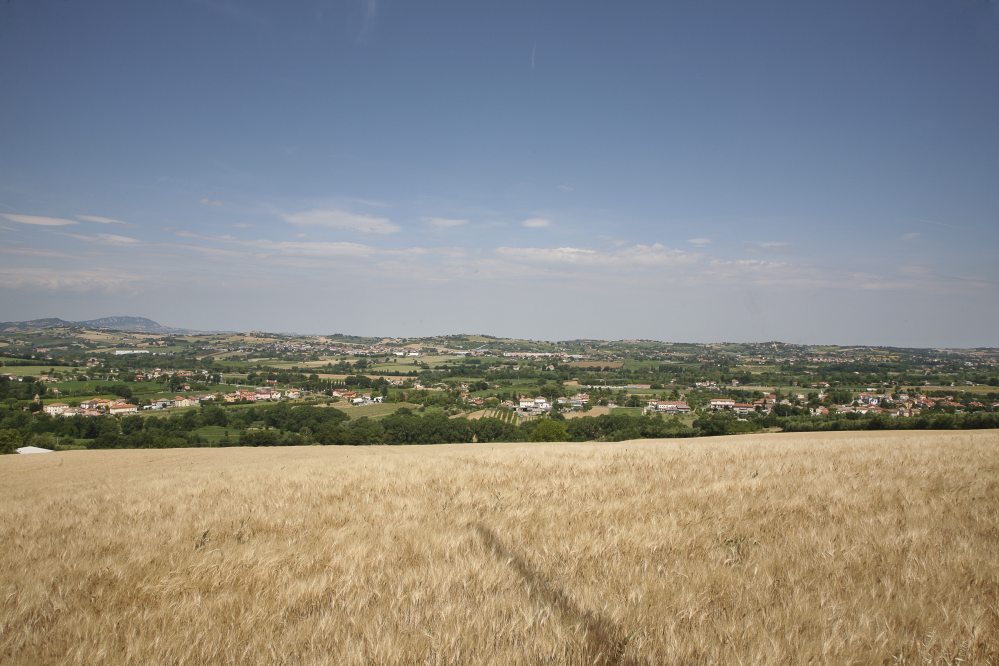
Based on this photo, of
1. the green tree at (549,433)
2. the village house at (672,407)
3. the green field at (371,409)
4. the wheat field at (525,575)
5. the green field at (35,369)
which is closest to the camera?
the wheat field at (525,575)

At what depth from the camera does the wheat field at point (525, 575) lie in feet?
7.39

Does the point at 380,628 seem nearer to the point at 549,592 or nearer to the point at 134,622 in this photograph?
the point at 549,592

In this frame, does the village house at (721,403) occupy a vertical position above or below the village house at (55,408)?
above

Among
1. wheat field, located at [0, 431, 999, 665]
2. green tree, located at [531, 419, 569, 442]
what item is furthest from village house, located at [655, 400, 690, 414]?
wheat field, located at [0, 431, 999, 665]

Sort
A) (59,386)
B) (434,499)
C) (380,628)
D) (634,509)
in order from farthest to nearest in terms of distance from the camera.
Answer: (59,386), (434,499), (634,509), (380,628)

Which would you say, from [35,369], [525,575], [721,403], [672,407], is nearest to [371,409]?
[672,407]

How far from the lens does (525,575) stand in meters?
3.29

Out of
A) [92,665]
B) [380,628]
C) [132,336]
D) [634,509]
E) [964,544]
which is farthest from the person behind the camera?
[132,336]

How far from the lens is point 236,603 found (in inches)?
113

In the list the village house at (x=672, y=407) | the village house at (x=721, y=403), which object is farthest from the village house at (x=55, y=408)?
the village house at (x=721, y=403)

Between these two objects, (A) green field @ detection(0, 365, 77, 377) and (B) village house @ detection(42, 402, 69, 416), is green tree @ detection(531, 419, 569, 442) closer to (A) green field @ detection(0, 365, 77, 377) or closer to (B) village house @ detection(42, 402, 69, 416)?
(B) village house @ detection(42, 402, 69, 416)

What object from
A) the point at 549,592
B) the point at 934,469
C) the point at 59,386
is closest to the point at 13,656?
the point at 549,592

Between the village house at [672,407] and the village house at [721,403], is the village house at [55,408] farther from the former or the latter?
the village house at [721,403]

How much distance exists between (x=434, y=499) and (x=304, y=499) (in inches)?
73.2
